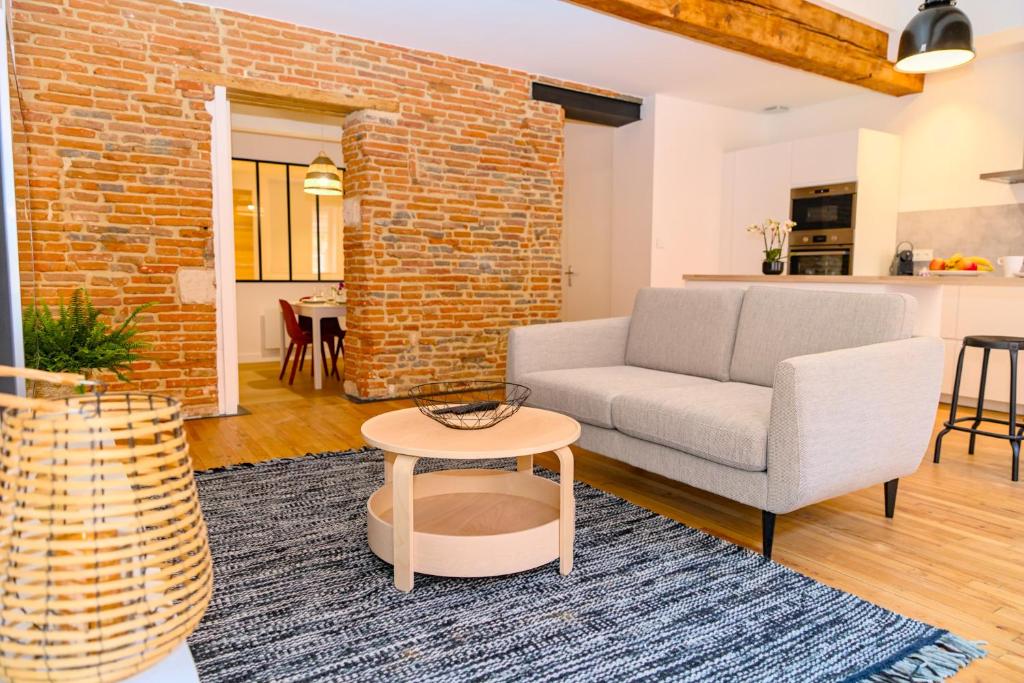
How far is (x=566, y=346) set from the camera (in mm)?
3633

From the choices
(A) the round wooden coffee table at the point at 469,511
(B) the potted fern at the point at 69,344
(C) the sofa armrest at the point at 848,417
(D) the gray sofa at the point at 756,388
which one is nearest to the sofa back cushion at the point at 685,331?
(D) the gray sofa at the point at 756,388

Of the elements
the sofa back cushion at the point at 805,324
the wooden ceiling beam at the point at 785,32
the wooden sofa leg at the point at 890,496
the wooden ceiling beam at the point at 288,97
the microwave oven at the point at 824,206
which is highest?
the wooden ceiling beam at the point at 785,32

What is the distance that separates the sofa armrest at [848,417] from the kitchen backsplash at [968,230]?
366cm

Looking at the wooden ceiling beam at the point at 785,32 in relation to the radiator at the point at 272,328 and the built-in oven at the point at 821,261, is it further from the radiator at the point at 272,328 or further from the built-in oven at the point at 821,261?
the radiator at the point at 272,328

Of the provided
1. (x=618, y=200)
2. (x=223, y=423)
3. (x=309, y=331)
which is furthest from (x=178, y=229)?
(x=618, y=200)

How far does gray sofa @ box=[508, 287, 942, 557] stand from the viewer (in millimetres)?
2207

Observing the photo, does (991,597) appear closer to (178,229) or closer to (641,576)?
(641,576)

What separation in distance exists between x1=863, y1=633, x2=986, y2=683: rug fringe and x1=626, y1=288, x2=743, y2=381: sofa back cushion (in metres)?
1.61

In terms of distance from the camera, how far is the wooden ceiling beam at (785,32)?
399 cm

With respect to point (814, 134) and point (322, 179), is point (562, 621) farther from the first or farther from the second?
point (814, 134)

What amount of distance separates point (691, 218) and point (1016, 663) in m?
5.44

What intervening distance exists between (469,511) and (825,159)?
515 cm

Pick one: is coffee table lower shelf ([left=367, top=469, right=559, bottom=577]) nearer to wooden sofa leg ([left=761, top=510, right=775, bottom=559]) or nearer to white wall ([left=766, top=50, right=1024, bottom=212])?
wooden sofa leg ([left=761, top=510, right=775, bottom=559])

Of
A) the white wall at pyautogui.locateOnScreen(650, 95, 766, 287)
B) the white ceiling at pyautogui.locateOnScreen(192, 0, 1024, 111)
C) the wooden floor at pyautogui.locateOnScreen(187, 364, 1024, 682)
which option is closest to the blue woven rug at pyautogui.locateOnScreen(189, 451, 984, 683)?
the wooden floor at pyautogui.locateOnScreen(187, 364, 1024, 682)
